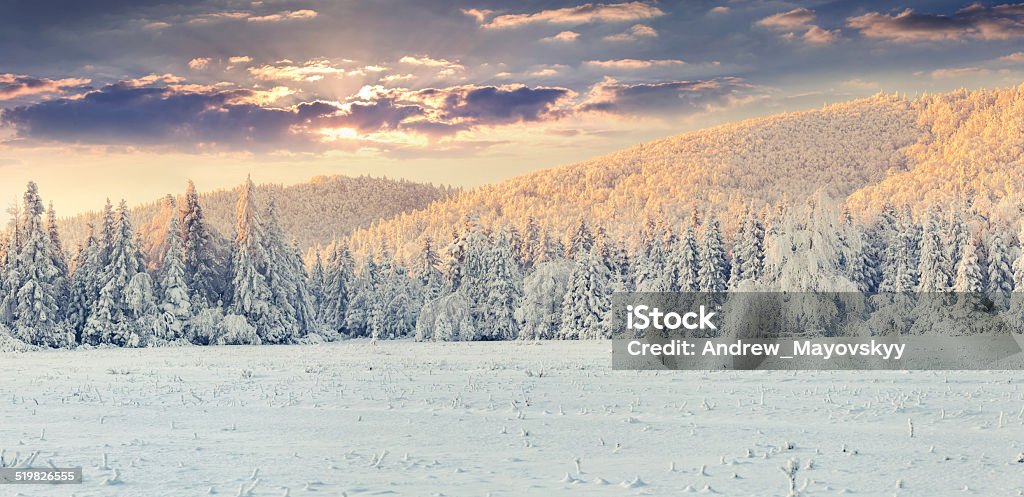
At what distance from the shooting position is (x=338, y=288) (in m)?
85.7

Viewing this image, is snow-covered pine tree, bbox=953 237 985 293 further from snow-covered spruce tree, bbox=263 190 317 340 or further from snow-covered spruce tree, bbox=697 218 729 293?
snow-covered spruce tree, bbox=263 190 317 340

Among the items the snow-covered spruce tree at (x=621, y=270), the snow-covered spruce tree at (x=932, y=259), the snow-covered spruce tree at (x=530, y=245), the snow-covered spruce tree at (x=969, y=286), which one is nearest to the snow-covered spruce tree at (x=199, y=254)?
the snow-covered spruce tree at (x=530, y=245)

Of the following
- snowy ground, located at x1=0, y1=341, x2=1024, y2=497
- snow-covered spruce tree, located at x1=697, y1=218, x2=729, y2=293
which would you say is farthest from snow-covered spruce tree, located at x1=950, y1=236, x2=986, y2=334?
snowy ground, located at x1=0, y1=341, x2=1024, y2=497

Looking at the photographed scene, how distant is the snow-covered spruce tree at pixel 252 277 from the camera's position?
208 ft

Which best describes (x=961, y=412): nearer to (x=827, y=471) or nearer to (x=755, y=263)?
(x=827, y=471)

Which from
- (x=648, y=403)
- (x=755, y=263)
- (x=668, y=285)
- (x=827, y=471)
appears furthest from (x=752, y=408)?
(x=668, y=285)

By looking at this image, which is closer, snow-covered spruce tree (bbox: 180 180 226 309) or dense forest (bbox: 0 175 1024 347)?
dense forest (bbox: 0 175 1024 347)

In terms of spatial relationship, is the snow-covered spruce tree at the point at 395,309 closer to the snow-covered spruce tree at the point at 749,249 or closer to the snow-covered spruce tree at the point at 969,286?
the snow-covered spruce tree at the point at 749,249

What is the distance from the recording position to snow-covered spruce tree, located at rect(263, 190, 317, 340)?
6575 centimetres

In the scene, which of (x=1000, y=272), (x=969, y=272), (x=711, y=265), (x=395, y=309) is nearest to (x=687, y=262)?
(x=711, y=265)

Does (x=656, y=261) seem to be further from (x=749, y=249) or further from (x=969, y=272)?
(x=969, y=272)

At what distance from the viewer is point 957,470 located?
42.0 ft

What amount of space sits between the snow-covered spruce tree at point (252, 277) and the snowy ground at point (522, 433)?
33956mm

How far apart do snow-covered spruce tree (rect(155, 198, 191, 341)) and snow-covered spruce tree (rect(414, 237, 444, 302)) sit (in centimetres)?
1989
